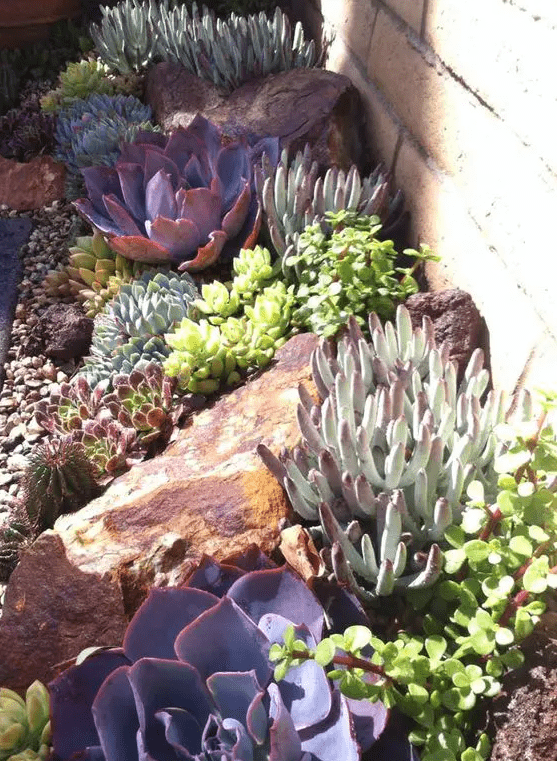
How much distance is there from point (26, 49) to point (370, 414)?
483cm

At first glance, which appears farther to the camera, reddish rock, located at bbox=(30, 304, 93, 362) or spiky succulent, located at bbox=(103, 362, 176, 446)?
reddish rock, located at bbox=(30, 304, 93, 362)

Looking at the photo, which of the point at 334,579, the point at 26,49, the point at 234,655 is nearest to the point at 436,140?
the point at 334,579

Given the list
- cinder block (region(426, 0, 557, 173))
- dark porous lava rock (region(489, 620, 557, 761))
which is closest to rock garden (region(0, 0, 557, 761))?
dark porous lava rock (region(489, 620, 557, 761))

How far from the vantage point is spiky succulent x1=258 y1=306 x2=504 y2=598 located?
5.16 feet

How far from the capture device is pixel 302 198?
275 centimetres

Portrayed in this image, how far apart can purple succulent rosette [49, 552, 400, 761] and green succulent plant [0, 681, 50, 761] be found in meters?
0.09

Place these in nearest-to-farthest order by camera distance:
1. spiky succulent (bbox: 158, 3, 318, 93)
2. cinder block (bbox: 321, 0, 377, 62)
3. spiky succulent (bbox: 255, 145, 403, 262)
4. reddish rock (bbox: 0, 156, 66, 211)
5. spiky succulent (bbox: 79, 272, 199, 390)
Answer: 1. spiky succulent (bbox: 79, 272, 199, 390)
2. spiky succulent (bbox: 255, 145, 403, 262)
3. cinder block (bbox: 321, 0, 377, 62)
4. spiky succulent (bbox: 158, 3, 318, 93)
5. reddish rock (bbox: 0, 156, 66, 211)

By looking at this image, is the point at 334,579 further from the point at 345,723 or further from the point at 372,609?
the point at 345,723

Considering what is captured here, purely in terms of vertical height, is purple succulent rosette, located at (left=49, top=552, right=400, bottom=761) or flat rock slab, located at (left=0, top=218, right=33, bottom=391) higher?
flat rock slab, located at (left=0, top=218, right=33, bottom=391)

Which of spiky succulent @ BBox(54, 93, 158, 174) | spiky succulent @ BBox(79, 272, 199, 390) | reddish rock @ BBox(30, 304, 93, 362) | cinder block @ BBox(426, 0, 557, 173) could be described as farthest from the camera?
spiky succulent @ BBox(54, 93, 158, 174)

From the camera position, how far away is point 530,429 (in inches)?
56.6

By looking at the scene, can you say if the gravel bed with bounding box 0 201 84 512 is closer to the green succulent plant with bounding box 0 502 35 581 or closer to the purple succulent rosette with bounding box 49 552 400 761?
the green succulent plant with bounding box 0 502 35 581

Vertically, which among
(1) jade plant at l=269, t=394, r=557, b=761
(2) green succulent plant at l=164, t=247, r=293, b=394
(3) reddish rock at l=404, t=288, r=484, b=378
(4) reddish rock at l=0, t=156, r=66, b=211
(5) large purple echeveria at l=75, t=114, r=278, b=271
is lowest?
(1) jade plant at l=269, t=394, r=557, b=761

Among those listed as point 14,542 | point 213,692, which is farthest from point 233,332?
point 213,692
